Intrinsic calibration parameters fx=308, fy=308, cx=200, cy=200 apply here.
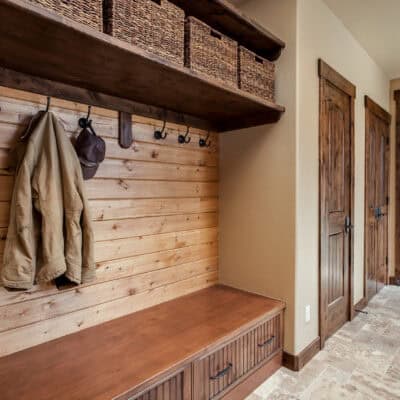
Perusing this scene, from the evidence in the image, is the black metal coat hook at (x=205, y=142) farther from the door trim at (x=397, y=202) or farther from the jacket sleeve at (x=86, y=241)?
the door trim at (x=397, y=202)

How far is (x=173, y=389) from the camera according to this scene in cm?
139

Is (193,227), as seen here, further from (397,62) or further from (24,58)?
(397,62)

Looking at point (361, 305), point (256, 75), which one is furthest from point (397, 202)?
point (256, 75)

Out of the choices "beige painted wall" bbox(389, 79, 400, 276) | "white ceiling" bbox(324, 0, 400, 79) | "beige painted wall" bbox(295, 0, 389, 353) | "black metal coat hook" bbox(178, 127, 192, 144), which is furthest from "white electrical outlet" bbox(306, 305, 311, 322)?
"beige painted wall" bbox(389, 79, 400, 276)

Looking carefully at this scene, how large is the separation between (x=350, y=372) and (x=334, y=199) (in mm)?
1251

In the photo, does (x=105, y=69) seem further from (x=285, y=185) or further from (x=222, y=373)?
(x=222, y=373)

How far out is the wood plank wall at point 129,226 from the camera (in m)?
1.45

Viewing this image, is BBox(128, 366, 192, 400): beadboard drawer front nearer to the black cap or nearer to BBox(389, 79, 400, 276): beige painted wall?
the black cap

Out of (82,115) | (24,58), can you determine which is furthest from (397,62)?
(24,58)

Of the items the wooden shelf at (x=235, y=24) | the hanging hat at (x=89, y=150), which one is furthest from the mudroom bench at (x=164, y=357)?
the wooden shelf at (x=235, y=24)

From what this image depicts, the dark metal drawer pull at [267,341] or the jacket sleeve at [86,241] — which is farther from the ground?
the jacket sleeve at [86,241]

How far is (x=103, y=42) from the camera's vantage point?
1.17m

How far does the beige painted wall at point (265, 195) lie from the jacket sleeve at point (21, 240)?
1.48 meters

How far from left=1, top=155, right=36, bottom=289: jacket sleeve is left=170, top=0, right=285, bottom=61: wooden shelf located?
123cm
